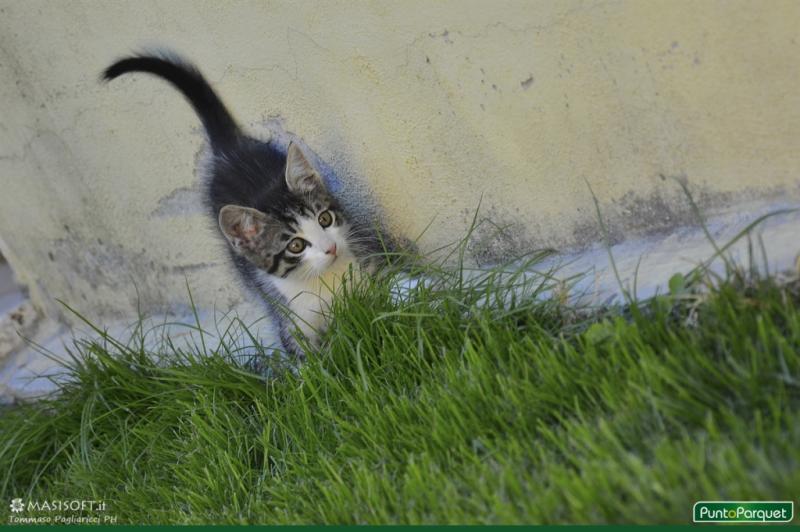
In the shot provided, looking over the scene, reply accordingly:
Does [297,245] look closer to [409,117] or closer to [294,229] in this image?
[294,229]

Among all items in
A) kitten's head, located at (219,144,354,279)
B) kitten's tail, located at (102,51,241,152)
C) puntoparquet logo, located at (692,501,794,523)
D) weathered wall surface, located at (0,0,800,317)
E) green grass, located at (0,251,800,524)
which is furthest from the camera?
kitten's tail, located at (102,51,241,152)

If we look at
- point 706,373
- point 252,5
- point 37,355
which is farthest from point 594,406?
point 37,355

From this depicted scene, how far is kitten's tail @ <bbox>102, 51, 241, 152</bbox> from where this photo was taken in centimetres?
343

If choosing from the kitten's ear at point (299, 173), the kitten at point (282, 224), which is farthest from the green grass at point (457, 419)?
the kitten's ear at point (299, 173)

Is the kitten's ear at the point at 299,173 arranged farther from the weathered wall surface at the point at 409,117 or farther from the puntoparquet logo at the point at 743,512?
the puntoparquet logo at the point at 743,512

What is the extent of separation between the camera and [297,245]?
318 centimetres

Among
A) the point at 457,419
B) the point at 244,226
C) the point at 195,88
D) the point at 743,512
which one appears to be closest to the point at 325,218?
the point at 244,226

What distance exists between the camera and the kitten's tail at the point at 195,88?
11.3 feet

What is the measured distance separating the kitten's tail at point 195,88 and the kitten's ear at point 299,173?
0.37 m

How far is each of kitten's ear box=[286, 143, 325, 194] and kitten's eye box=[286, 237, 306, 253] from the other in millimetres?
177

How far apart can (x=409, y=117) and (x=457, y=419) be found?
114 cm

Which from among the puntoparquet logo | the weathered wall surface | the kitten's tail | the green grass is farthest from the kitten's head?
the puntoparquet logo

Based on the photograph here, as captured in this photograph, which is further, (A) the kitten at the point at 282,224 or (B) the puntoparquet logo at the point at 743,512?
(A) the kitten at the point at 282,224

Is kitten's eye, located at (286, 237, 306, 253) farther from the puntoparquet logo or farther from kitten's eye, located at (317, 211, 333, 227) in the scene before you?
the puntoparquet logo
